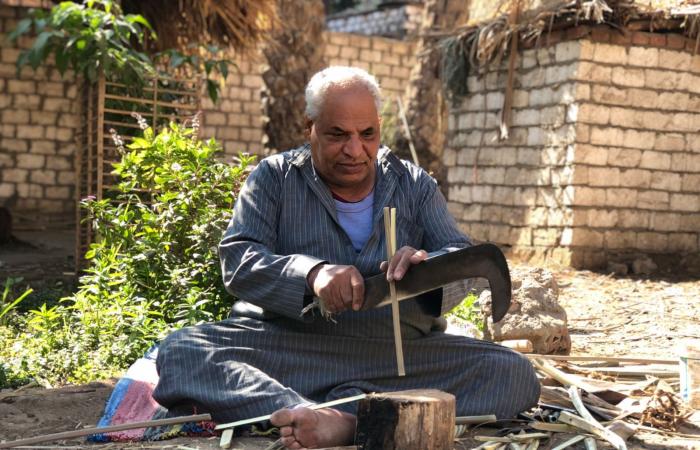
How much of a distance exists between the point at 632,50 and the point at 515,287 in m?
4.67

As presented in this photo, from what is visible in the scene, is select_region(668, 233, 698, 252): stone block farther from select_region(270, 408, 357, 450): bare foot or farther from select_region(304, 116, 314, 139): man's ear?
select_region(270, 408, 357, 450): bare foot

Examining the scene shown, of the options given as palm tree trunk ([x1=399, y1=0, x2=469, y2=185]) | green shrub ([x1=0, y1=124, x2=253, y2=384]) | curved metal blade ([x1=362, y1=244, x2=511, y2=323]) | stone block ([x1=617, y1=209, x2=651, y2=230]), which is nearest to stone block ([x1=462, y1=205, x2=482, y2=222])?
stone block ([x1=617, y1=209, x2=651, y2=230])

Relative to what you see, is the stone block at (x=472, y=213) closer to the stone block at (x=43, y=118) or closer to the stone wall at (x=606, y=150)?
the stone wall at (x=606, y=150)

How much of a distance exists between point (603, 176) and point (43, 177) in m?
7.52

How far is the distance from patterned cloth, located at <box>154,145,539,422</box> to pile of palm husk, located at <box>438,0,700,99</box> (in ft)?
19.5

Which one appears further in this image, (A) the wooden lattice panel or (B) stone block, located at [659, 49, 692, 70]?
(B) stone block, located at [659, 49, 692, 70]

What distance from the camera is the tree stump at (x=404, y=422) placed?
9.89 feet

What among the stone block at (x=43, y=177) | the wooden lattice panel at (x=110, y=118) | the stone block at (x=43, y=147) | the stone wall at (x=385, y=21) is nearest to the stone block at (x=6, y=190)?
the stone block at (x=43, y=177)

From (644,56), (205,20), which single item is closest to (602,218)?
(644,56)

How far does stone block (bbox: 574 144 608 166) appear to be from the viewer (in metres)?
9.32

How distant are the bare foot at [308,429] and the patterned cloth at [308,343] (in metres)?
0.23

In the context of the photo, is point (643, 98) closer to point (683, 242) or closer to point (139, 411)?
point (683, 242)

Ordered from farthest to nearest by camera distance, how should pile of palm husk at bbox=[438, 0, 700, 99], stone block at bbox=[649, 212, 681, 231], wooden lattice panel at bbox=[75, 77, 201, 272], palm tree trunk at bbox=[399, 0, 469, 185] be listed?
palm tree trunk at bbox=[399, 0, 469, 185] → stone block at bbox=[649, 212, 681, 231] → pile of palm husk at bbox=[438, 0, 700, 99] → wooden lattice panel at bbox=[75, 77, 201, 272]

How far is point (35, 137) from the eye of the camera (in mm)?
13352
